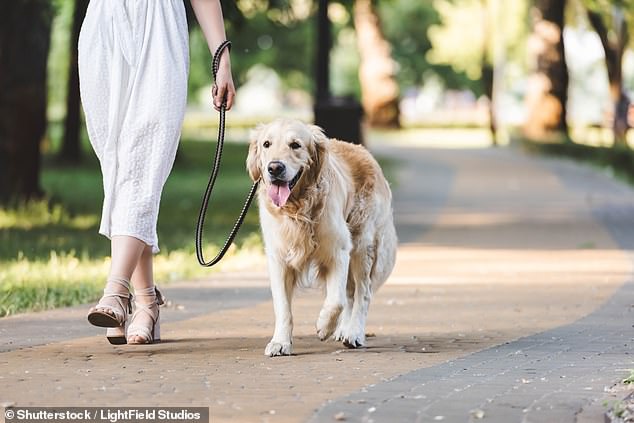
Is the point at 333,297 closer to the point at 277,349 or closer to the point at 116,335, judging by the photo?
the point at 277,349

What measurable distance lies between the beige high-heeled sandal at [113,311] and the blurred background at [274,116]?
2159 mm

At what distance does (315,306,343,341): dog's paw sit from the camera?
26.5ft

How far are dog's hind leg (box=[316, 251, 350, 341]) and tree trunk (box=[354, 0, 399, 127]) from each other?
176ft

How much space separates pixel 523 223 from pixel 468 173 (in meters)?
12.5

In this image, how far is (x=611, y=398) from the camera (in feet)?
20.8


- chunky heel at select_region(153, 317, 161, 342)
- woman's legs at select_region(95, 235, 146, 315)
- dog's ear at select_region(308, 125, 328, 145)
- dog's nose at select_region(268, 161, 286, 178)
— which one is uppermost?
dog's ear at select_region(308, 125, 328, 145)

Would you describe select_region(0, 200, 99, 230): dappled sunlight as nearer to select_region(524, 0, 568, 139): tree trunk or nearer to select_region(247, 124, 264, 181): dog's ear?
select_region(247, 124, 264, 181): dog's ear

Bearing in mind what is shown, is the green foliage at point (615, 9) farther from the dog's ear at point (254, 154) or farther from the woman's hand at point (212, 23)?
the dog's ear at point (254, 154)

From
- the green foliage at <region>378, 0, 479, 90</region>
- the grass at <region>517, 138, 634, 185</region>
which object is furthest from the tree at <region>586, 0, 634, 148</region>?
the green foliage at <region>378, 0, 479, 90</region>

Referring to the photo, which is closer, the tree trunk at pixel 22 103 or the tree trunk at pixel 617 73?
the tree trunk at pixel 22 103

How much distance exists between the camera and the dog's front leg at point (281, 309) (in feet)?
25.7

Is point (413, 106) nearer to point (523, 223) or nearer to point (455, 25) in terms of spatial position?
point (455, 25)

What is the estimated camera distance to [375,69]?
6191 centimetres

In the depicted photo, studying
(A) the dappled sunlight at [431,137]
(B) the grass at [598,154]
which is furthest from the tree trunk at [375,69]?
(B) the grass at [598,154]
